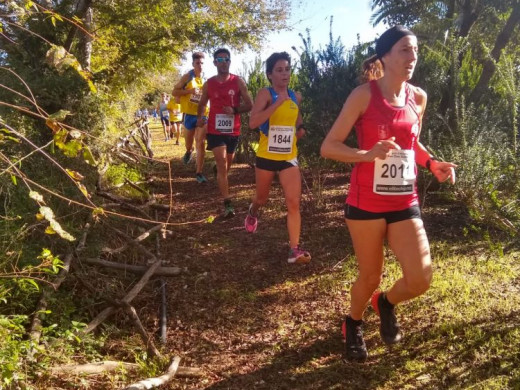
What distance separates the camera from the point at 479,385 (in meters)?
2.48

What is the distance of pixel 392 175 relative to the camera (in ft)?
7.94

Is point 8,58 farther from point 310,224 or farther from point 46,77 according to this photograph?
point 310,224

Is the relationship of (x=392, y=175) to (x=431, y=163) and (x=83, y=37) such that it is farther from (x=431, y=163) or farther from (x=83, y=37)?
(x=83, y=37)

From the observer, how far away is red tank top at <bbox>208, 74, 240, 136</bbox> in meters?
5.62

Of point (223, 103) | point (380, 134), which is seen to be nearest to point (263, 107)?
point (223, 103)

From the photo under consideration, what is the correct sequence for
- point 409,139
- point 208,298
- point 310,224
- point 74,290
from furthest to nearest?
1. point 310,224
2. point 208,298
3. point 74,290
4. point 409,139

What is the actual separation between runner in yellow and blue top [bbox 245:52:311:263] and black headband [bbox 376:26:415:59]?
1656mm

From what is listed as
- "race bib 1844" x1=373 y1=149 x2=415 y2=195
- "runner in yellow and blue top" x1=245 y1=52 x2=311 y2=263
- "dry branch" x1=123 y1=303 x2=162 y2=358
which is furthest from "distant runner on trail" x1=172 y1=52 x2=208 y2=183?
"race bib 1844" x1=373 y1=149 x2=415 y2=195

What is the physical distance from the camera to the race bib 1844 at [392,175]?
242cm

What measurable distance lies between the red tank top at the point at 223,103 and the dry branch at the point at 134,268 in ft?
7.44

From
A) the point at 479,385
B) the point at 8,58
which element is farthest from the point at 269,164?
the point at 8,58

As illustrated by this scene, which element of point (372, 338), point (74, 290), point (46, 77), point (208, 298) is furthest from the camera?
point (46, 77)

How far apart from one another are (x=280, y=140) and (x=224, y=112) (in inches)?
63.0

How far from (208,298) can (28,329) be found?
1.40 m
